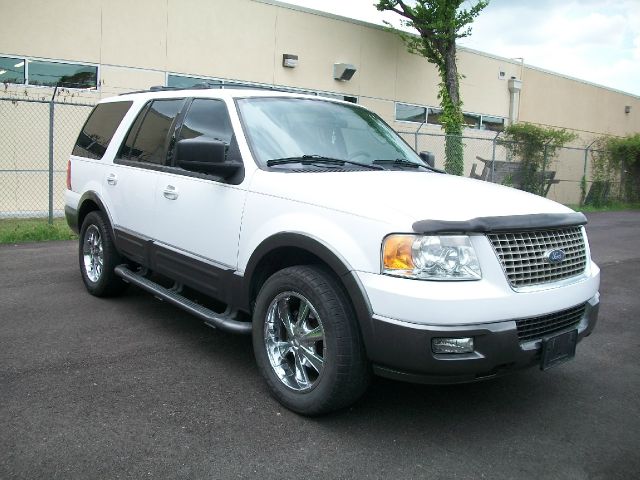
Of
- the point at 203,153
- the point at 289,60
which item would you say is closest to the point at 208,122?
the point at 203,153

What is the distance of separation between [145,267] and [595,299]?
11.5 feet

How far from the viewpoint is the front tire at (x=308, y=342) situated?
3.23m

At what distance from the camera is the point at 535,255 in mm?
3316

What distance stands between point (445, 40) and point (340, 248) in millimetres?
14586

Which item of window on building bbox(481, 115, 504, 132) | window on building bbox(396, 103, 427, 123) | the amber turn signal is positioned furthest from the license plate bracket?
window on building bbox(481, 115, 504, 132)

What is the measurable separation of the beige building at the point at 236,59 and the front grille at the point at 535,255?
10541mm

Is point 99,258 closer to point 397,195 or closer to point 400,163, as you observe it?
point 400,163

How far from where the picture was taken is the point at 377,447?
3.23 m

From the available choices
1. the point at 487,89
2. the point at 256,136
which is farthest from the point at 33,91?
the point at 487,89

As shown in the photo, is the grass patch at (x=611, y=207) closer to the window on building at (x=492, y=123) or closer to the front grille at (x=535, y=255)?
the window on building at (x=492, y=123)

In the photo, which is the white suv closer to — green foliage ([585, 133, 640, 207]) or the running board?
the running board

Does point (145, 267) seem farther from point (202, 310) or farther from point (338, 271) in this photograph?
point (338, 271)

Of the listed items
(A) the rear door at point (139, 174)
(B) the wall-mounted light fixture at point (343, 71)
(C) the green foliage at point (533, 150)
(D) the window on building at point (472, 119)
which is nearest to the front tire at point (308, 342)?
(A) the rear door at point (139, 174)

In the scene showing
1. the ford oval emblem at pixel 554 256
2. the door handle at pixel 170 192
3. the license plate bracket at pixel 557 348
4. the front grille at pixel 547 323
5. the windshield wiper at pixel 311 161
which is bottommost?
the license plate bracket at pixel 557 348
